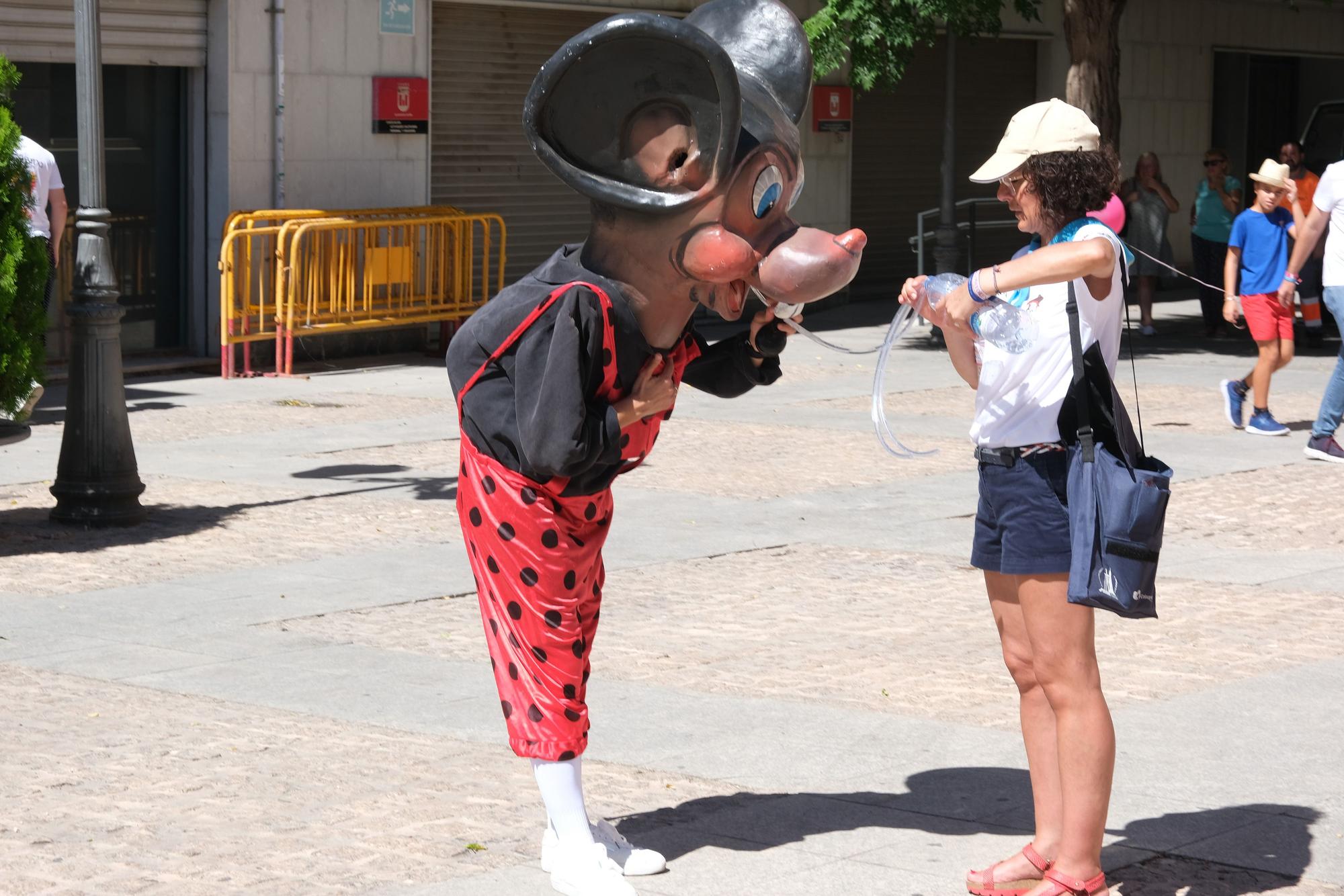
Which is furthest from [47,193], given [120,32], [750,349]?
[750,349]

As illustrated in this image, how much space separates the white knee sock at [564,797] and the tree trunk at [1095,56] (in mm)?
13764

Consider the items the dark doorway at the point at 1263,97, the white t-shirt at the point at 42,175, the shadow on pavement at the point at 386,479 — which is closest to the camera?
the shadow on pavement at the point at 386,479

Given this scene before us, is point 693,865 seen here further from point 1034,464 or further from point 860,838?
point 1034,464

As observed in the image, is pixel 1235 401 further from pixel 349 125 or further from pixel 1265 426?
pixel 349 125

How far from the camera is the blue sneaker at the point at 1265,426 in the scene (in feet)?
40.5

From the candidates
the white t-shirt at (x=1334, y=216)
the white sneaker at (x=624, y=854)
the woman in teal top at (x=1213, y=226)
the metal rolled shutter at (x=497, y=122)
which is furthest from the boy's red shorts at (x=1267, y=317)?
the white sneaker at (x=624, y=854)

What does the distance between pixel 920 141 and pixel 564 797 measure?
20592 mm

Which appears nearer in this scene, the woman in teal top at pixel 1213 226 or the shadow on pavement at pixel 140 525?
the shadow on pavement at pixel 140 525

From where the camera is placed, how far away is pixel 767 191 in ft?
14.3

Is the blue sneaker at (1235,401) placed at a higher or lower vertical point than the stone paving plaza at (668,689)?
higher

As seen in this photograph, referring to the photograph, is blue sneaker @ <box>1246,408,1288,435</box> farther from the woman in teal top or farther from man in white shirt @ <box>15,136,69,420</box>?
man in white shirt @ <box>15,136,69,420</box>

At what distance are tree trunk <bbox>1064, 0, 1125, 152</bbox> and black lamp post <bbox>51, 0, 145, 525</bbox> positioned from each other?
33.5 ft

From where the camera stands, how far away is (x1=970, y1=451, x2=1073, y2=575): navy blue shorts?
14.2 ft

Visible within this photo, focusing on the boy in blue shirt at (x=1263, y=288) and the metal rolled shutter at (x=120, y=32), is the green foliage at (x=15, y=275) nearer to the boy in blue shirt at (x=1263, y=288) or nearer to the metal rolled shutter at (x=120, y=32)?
the metal rolled shutter at (x=120, y=32)
